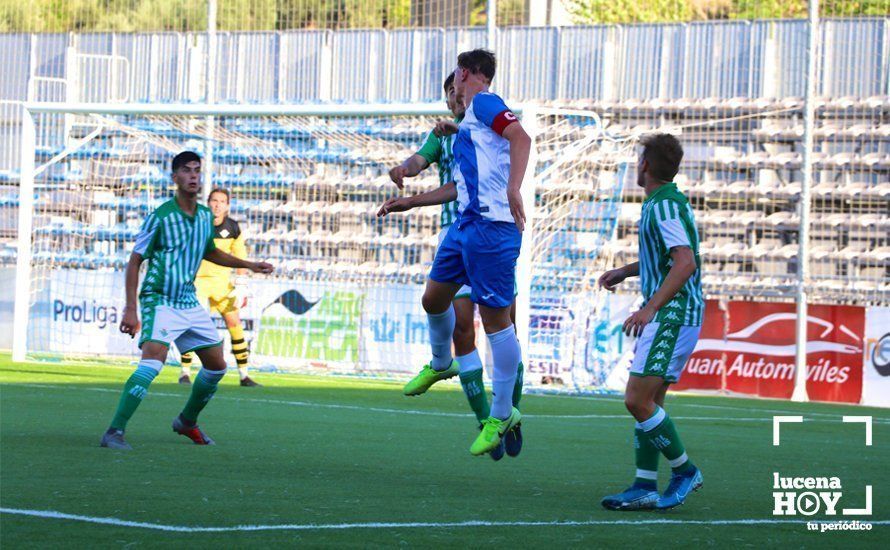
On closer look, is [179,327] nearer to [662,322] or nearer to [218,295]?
[662,322]

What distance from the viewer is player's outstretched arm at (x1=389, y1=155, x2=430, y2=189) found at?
7.74m

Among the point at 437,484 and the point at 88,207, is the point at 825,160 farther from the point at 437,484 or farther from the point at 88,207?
the point at 437,484

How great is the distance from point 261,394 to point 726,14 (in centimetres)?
1472

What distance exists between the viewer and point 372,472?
831 cm

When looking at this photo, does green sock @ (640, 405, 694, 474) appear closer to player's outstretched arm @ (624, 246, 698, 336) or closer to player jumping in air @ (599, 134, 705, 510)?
player jumping in air @ (599, 134, 705, 510)

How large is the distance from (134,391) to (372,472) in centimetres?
203

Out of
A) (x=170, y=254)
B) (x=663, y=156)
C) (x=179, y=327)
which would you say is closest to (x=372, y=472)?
(x=179, y=327)

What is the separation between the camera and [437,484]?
25.7 ft

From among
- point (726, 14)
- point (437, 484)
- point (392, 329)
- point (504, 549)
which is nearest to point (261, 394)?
point (392, 329)

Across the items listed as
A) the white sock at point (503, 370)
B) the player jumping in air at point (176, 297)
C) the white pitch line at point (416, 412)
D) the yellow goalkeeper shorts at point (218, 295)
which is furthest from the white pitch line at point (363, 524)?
the yellow goalkeeper shorts at point (218, 295)

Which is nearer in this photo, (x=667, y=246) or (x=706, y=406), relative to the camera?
(x=667, y=246)

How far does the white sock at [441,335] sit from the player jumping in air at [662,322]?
1424 millimetres

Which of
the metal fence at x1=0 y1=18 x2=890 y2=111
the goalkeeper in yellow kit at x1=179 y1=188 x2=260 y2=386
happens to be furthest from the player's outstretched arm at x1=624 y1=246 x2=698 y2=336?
the metal fence at x1=0 y1=18 x2=890 y2=111

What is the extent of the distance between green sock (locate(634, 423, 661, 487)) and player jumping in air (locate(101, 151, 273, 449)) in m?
3.26
